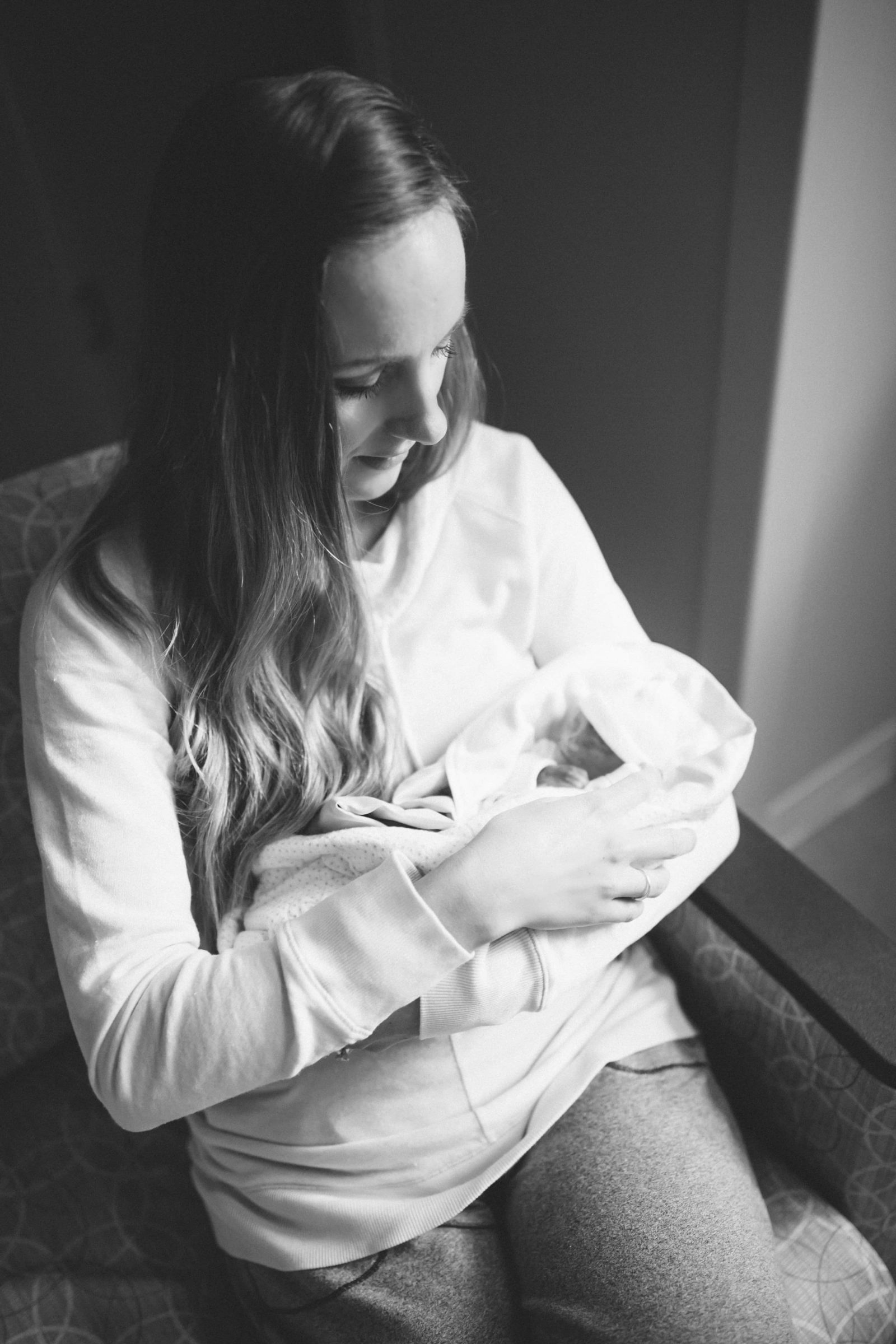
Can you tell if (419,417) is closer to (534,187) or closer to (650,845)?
(650,845)

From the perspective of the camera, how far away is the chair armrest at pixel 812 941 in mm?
865

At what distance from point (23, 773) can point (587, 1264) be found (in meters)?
0.73

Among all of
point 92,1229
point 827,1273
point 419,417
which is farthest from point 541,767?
point 92,1229

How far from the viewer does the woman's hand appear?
781 mm

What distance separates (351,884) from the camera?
79cm

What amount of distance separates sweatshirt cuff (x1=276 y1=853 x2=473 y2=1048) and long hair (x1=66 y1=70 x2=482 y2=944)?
0.17 metres

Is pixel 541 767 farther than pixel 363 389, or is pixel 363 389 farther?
pixel 541 767

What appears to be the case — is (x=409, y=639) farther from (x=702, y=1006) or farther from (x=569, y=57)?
(x=569, y=57)

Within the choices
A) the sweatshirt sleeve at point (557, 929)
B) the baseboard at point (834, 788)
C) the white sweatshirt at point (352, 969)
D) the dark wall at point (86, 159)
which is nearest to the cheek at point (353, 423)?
the white sweatshirt at point (352, 969)

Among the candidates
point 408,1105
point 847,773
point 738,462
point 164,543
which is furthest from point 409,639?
point 847,773

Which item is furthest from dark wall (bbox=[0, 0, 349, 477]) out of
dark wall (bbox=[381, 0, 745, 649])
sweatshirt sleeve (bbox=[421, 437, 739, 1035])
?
sweatshirt sleeve (bbox=[421, 437, 739, 1035])

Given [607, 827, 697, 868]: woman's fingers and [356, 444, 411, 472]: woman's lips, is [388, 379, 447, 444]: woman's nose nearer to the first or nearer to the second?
[356, 444, 411, 472]: woman's lips

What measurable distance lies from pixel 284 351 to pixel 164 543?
0.24 meters

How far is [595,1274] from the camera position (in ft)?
2.63
